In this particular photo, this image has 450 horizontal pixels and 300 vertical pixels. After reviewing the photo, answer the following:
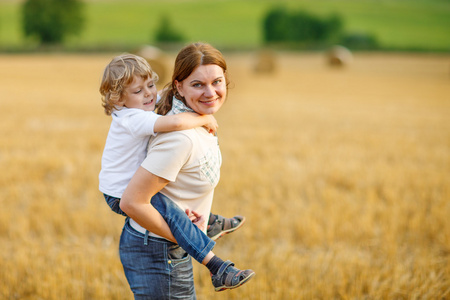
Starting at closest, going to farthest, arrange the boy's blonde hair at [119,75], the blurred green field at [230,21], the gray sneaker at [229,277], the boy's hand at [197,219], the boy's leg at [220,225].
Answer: the gray sneaker at [229,277]
the boy's blonde hair at [119,75]
the boy's hand at [197,219]
the boy's leg at [220,225]
the blurred green field at [230,21]

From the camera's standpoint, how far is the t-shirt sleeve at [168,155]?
1.94 metres

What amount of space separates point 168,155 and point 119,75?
0.43 m

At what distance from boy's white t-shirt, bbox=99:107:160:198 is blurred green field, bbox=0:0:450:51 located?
53.3 meters

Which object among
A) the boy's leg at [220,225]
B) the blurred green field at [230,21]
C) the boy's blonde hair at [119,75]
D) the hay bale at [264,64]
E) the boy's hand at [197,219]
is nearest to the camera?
the boy's blonde hair at [119,75]

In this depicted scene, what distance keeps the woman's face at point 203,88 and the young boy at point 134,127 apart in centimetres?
5

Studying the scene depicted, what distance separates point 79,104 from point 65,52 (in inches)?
1583

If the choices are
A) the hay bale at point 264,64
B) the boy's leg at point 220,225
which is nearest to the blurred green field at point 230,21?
the hay bale at point 264,64

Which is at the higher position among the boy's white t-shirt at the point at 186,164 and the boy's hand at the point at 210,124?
the boy's hand at the point at 210,124

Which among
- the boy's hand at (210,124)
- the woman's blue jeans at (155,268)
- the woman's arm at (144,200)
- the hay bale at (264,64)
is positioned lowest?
the hay bale at (264,64)

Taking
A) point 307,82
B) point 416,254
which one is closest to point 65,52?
point 307,82

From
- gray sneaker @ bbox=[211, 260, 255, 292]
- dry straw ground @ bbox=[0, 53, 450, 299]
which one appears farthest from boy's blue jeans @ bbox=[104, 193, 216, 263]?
dry straw ground @ bbox=[0, 53, 450, 299]

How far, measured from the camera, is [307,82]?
1020 inches

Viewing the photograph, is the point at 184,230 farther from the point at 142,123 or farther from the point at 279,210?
the point at 279,210

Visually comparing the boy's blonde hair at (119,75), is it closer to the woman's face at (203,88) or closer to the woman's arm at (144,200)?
the woman's face at (203,88)
